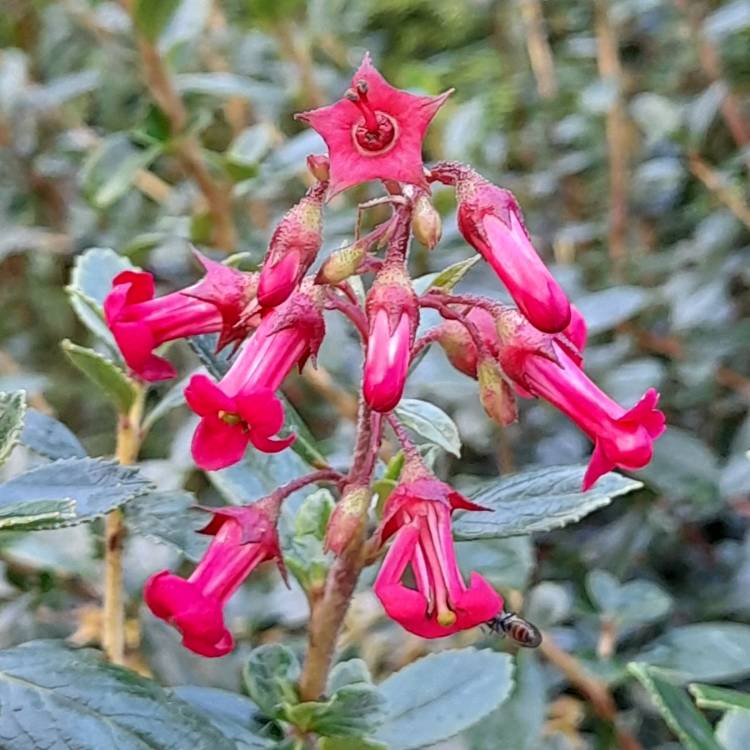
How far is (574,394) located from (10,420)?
0.35 m

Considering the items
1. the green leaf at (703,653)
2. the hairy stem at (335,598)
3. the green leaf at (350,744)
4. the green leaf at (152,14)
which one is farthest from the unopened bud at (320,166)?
the green leaf at (152,14)

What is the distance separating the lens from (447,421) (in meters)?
0.74

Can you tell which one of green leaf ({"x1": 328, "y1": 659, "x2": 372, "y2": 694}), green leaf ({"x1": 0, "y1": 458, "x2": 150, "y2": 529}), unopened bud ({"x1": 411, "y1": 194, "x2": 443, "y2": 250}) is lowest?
green leaf ({"x1": 328, "y1": 659, "x2": 372, "y2": 694})

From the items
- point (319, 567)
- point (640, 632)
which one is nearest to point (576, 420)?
point (319, 567)

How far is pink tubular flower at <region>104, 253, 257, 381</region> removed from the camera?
2.40ft

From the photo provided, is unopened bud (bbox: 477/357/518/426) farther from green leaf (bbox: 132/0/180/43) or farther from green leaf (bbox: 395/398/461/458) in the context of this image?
green leaf (bbox: 132/0/180/43)

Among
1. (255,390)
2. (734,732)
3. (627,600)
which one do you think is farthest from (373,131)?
(627,600)

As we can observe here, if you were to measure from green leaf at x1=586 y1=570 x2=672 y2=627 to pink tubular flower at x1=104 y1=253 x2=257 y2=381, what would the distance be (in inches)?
22.8

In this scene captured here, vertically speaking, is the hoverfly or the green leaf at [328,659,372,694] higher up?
the hoverfly

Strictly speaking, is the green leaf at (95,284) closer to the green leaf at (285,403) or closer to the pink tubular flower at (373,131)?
the green leaf at (285,403)

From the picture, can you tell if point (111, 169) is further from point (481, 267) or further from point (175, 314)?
point (175, 314)

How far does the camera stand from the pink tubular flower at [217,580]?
→ 0.69 metres

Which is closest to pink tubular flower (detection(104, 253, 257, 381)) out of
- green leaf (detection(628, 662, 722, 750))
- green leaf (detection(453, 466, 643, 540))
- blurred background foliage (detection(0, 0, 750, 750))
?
blurred background foliage (detection(0, 0, 750, 750))

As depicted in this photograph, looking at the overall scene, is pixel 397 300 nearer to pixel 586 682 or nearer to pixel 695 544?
pixel 586 682
